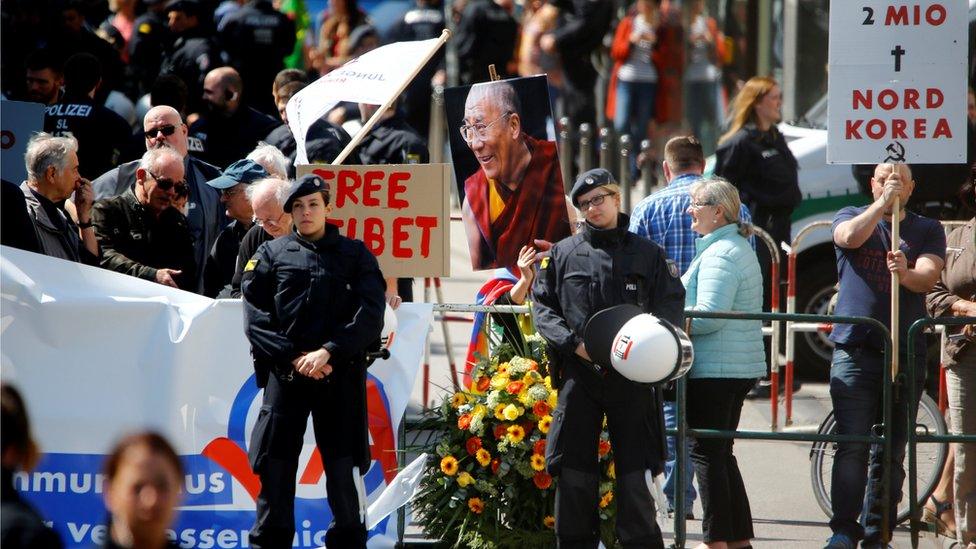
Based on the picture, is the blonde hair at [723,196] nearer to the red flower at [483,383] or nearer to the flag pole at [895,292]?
the flag pole at [895,292]

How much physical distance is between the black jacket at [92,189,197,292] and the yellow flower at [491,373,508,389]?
75.9 inches

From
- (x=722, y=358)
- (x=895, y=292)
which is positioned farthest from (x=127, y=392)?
(x=895, y=292)

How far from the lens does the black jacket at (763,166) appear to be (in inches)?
440

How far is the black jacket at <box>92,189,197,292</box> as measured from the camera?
27.3 ft

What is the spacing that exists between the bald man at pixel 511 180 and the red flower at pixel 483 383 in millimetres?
899

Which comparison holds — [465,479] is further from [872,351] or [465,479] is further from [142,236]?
[142,236]

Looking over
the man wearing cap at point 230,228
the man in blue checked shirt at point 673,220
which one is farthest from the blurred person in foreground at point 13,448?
the man in blue checked shirt at point 673,220

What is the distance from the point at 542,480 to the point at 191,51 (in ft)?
21.8

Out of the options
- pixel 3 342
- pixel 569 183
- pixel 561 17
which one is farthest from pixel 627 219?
pixel 561 17

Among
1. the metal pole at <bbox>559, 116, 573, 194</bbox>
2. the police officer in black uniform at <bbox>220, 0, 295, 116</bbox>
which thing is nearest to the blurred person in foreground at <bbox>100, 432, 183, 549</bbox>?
the police officer in black uniform at <bbox>220, 0, 295, 116</bbox>

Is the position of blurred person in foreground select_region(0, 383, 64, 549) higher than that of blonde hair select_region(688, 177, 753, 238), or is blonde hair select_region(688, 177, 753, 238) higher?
blonde hair select_region(688, 177, 753, 238)

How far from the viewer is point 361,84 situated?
840cm

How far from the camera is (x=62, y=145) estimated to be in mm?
8125

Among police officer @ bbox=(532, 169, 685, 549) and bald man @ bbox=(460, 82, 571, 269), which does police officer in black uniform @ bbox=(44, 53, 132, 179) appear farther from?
police officer @ bbox=(532, 169, 685, 549)
